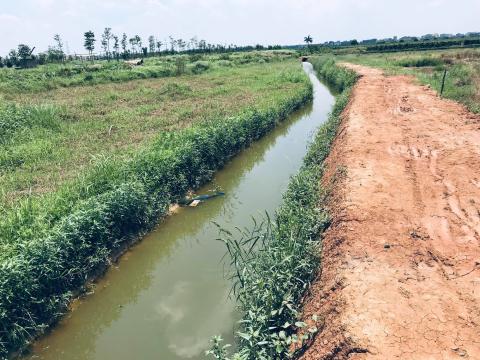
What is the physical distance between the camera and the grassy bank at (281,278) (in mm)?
4445

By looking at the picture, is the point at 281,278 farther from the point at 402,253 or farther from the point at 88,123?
the point at 88,123

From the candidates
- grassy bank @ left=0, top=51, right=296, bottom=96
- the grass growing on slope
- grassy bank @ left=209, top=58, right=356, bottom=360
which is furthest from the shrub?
grassy bank @ left=209, top=58, right=356, bottom=360

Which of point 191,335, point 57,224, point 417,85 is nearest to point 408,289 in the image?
point 191,335

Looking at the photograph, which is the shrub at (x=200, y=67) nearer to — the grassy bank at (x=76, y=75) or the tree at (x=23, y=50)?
the grassy bank at (x=76, y=75)

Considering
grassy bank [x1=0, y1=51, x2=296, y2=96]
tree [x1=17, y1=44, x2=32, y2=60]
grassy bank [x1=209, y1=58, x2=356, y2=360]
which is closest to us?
grassy bank [x1=209, y1=58, x2=356, y2=360]

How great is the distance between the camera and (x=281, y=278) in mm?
5355

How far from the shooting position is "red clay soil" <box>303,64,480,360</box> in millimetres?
4086

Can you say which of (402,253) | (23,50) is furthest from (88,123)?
(23,50)

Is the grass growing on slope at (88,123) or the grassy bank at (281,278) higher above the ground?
the grass growing on slope at (88,123)

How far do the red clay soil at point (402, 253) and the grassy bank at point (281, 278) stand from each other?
251mm

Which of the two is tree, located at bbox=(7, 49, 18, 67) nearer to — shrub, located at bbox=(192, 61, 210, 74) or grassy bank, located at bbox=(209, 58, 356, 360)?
shrub, located at bbox=(192, 61, 210, 74)

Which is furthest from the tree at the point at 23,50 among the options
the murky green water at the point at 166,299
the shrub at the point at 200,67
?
the murky green water at the point at 166,299

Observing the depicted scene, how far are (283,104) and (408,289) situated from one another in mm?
15970

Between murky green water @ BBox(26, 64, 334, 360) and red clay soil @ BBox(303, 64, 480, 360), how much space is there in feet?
6.57
